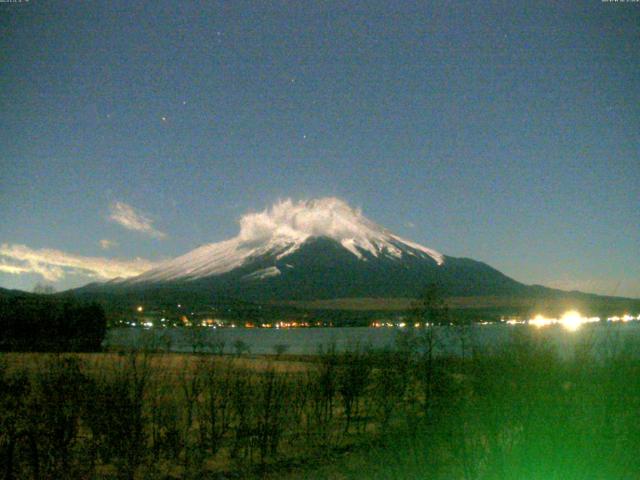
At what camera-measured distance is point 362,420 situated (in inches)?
512

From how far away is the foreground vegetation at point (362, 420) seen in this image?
15.2 ft

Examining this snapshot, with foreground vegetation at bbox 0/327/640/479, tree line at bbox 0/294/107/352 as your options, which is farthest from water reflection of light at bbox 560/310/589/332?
tree line at bbox 0/294/107/352

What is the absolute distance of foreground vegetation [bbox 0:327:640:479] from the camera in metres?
4.64

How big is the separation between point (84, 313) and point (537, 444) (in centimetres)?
3568

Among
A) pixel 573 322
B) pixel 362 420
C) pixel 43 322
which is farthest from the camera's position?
pixel 43 322

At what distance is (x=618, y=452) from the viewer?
178 inches

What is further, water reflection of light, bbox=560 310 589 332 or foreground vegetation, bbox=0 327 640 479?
water reflection of light, bbox=560 310 589 332

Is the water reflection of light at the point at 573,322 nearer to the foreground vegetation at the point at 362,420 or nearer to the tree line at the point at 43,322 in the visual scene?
the foreground vegetation at the point at 362,420

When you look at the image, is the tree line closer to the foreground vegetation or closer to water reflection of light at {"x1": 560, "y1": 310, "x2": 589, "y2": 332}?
the foreground vegetation

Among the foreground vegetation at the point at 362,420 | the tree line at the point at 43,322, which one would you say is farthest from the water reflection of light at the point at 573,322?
the tree line at the point at 43,322

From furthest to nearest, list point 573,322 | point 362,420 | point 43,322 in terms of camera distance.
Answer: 1. point 43,322
2. point 362,420
3. point 573,322

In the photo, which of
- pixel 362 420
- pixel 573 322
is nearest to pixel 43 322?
pixel 362 420

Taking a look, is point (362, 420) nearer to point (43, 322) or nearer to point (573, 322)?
point (573, 322)

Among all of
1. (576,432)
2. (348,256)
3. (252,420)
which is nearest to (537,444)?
(576,432)
